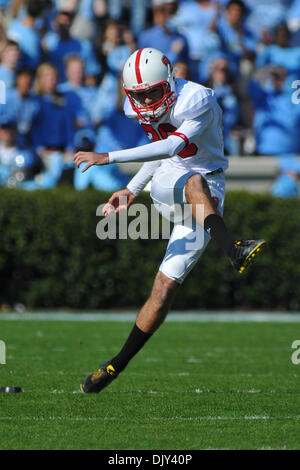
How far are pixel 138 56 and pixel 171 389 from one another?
6.29ft

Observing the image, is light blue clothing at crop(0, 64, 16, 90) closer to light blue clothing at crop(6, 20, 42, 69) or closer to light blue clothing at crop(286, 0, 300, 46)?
light blue clothing at crop(6, 20, 42, 69)

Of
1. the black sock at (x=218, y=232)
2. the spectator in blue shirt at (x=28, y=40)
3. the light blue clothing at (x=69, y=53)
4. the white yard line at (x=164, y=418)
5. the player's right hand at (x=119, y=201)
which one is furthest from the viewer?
the light blue clothing at (x=69, y=53)

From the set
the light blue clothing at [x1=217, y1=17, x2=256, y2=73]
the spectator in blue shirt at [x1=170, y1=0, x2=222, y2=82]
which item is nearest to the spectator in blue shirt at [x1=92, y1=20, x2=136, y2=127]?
the spectator in blue shirt at [x1=170, y1=0, x2=222, y2=82]

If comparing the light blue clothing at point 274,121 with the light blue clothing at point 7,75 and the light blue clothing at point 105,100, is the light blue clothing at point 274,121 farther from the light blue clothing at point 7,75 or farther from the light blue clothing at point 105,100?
the light blue clothing at point 7,75

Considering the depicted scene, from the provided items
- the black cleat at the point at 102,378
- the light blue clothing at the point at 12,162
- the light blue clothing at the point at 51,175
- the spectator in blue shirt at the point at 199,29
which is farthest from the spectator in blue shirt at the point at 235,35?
the black cleat at the point at 102,378

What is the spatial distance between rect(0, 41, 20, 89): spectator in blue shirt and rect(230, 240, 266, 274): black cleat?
7.23m

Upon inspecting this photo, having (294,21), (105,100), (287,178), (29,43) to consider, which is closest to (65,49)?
(29,43)

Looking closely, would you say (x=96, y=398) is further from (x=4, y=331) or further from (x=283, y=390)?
(x=4, y=331)

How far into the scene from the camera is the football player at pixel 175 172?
4.86 metres

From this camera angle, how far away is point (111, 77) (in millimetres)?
11688

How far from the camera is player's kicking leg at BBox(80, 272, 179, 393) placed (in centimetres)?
508

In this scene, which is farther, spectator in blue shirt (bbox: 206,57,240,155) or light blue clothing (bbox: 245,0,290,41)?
light blue clothing (bbox: 245,0,290,41)

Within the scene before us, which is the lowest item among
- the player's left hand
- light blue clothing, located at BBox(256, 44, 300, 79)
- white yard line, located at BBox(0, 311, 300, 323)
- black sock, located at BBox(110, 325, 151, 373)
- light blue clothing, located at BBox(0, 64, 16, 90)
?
white yard line, located at BBox(0, 311, 300, 323)

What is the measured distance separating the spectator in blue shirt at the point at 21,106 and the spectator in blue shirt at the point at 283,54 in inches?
122
